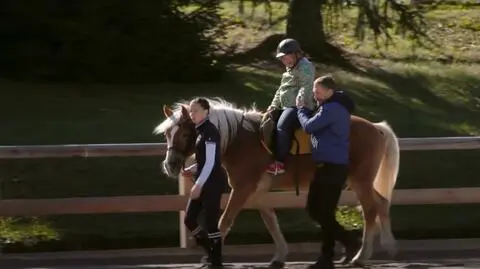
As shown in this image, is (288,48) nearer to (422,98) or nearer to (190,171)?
(190,171)

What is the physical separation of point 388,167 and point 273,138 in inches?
50.9

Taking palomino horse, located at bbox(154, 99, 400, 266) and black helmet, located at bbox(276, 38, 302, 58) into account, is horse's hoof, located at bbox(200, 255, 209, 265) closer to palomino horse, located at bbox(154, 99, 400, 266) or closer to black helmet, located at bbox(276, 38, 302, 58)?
palomino horse, located at bbox(154, 99, 400, 266)

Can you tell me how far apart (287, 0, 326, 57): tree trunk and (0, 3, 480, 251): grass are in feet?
2.34

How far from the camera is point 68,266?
402 inches

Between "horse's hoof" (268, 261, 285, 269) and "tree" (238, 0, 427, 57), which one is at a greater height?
"tree" (238, 0, 427, 57)

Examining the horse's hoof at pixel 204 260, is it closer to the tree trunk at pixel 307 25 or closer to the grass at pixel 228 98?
the grass at pixel 228 98

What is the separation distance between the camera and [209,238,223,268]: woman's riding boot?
941 cm

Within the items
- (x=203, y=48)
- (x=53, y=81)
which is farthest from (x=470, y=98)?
(x=53, y=81)

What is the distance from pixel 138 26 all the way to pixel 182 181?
9279mm

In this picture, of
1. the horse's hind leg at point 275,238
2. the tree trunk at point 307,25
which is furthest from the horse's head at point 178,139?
the tree trunk at point 307,25

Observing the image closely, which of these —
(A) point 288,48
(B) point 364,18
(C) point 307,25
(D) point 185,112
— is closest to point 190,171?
(D) point 185,112

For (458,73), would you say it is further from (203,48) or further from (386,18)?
(203,48)

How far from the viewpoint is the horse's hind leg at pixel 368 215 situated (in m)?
9.87

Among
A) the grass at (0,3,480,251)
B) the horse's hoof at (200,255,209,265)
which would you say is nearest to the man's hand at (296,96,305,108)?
the horse's hoof at (200,255,209,265)
